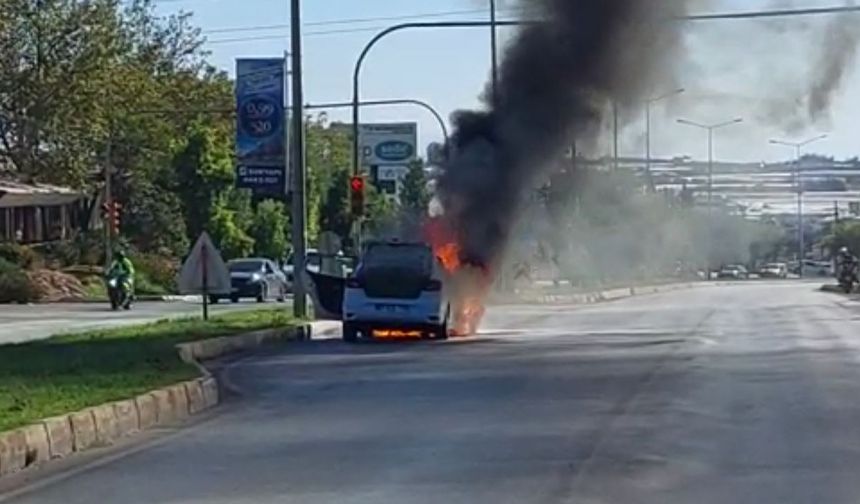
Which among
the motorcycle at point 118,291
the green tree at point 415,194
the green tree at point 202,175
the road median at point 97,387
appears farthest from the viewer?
the green tree at point 202,175

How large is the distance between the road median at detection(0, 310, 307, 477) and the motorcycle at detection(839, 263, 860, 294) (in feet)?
145

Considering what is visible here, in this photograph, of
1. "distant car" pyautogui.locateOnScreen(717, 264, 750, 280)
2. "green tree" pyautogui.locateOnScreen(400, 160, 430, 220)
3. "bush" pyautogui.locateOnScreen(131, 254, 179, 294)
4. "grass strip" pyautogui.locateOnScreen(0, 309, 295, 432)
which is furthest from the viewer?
"distant car" pyautogui.locateOnScreen(717, 264, 750, 280)

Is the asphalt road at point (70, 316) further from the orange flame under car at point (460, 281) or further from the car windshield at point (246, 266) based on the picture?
the orange flame under car at point (460, 281)

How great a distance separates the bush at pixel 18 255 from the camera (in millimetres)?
61625

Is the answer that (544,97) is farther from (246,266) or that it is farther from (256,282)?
(246,266)

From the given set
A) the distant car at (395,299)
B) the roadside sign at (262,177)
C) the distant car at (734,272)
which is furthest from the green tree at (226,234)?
the distant car at (734,272)

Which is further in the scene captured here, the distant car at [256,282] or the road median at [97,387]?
the distant car at [256,282]

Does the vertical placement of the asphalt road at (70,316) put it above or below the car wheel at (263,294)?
below

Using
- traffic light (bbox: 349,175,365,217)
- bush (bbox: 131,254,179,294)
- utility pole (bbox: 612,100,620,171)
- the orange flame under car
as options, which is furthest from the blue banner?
bush (bbox: 131,254,179,294)

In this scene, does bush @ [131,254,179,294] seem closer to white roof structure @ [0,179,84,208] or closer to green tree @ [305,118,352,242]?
white roof structure @ [0,179,84,208]

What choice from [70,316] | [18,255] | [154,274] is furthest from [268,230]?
[70,316]

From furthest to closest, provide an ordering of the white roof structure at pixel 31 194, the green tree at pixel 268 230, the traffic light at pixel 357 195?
the green tree at pixel 268 230
the white roof structure at pixel 31 194
the traffic light at pixel 357 195

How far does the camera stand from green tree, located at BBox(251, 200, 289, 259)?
80.7m

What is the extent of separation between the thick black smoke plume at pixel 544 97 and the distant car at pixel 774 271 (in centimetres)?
8826
